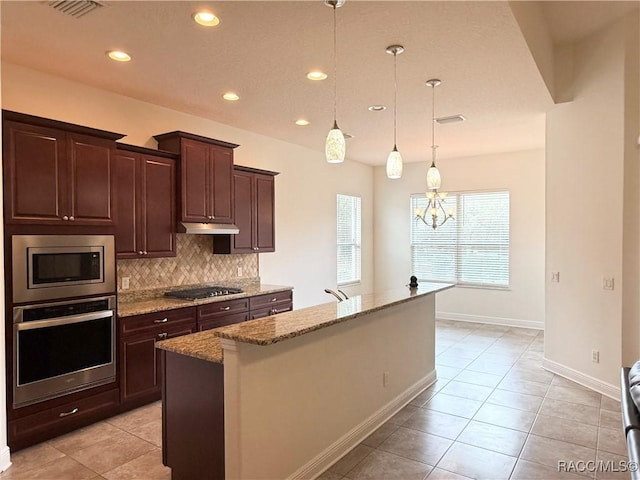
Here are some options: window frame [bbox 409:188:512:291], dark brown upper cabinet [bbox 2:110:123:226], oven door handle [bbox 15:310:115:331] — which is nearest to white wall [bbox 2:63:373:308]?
dark brown upper cabinet [bbox 2:110:123:226]

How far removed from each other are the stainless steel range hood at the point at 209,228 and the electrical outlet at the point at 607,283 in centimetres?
383

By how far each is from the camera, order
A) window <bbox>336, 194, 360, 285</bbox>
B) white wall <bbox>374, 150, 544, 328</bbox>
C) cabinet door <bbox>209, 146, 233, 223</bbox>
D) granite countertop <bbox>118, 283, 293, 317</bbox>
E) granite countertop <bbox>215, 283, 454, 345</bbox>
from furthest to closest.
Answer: window <bbox>336, 194, 360, 285</bbox> → white wall <bbox>374, 150, 544, 328</bbox> → cabinet door <bbox>209, 146, 233, 223</bbox> → granite countertop <bbox>118, 283, 293, 317</bbox> → granite countertop <bbox>215, 283, 454, 345</bbox>

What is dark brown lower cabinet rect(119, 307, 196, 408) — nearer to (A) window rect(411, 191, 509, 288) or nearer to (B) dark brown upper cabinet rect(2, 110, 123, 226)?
(B) dark brown upper cabinet rect(2, 110, 123, 226)

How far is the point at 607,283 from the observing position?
4059 mm

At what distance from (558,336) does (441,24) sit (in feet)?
12.1

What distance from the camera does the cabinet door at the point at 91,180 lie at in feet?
10.6

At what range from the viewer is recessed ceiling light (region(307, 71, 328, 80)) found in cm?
352

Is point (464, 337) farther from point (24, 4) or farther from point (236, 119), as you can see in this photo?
point (24, 4)

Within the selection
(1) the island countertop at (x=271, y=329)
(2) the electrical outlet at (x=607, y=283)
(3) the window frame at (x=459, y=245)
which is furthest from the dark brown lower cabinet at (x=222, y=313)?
(3) the window frame at (x=459, y=245)

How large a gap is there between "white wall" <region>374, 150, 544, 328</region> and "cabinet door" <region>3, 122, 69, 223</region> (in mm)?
6254

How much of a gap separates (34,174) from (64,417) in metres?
1.84

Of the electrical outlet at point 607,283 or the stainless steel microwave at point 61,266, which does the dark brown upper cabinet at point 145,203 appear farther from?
the electrical outlet at point 607,283

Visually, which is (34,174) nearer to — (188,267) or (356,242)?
(188,267)

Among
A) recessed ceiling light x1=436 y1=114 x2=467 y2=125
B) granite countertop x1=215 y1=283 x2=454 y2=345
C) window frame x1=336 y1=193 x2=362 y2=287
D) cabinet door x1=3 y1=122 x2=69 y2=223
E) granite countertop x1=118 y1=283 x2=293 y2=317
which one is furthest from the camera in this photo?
window frame x1=336 y1=193 x2=362 y2=287
